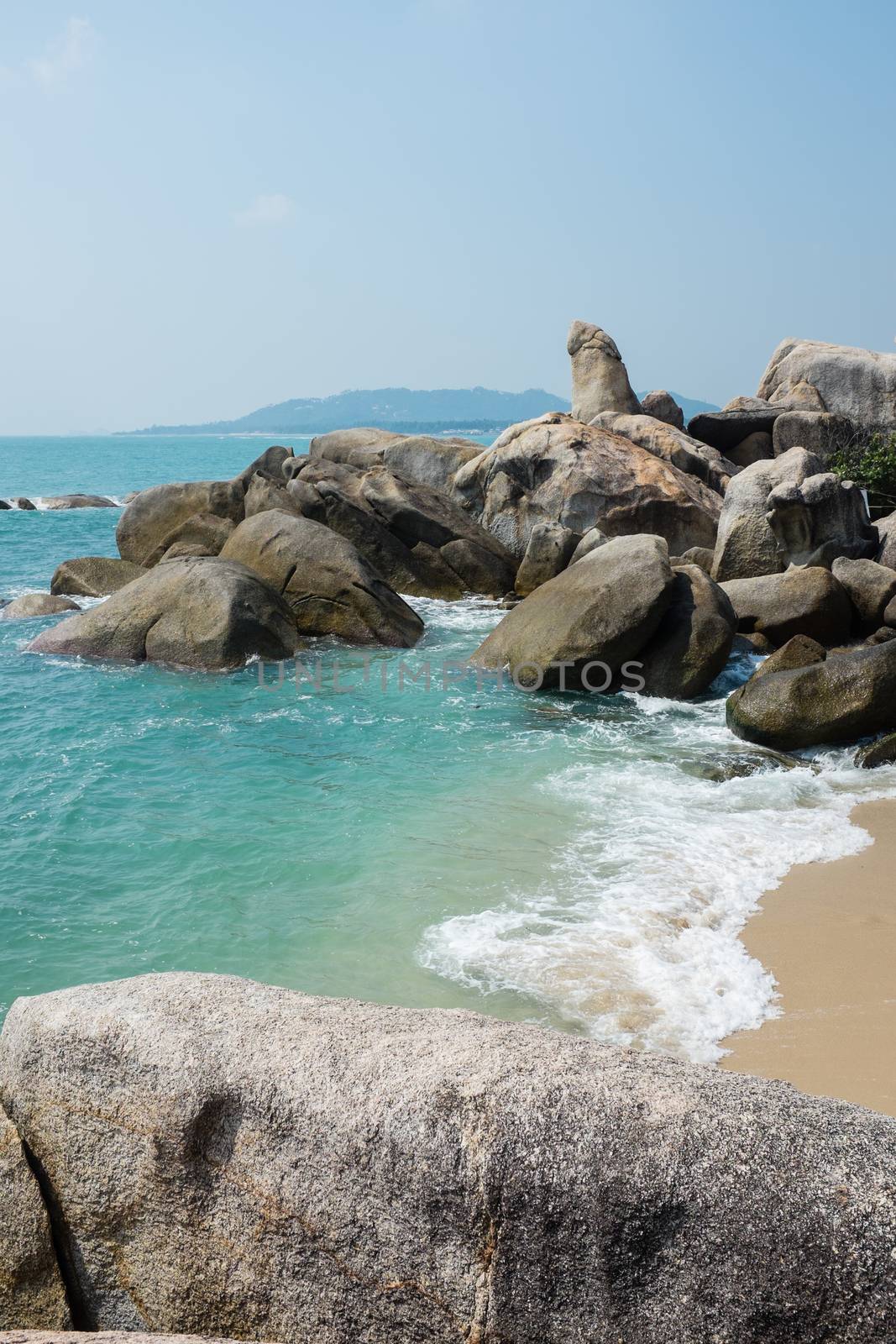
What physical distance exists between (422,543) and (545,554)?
2474 millimetres

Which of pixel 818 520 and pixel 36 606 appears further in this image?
pixel 36 606

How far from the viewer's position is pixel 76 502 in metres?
44.6

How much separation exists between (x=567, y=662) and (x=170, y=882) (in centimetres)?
642

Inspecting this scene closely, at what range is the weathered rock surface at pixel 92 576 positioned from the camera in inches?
758

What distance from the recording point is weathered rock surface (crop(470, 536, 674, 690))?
12508mm

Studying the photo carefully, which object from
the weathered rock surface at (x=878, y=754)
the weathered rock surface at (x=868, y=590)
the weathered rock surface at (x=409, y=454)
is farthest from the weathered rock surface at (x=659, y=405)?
the weathered rock surface at (x=878, y=754)

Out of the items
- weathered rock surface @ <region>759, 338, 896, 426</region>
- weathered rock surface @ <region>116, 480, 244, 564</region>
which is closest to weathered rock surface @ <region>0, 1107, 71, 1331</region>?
weathered rock surface @ <region>116, 480, 244, 564</region>

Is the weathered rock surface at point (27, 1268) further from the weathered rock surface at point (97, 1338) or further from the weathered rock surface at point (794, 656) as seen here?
the weathered rock surface at point (794, 656)

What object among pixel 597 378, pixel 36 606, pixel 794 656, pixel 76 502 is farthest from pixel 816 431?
pixel 76 502

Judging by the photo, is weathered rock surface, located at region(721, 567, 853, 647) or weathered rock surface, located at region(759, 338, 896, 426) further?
weathered rock surface, located at region(759, 338, 896, 426)

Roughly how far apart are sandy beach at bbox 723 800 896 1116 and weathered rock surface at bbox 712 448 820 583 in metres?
8.06

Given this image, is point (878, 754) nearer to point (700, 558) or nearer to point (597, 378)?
point (700, 558)

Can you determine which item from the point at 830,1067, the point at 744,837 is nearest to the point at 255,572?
the point at 744,837

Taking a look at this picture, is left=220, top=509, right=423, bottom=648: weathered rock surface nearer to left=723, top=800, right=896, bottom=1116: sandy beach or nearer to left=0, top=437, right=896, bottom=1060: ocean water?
left=0, top=437, right=896, bottom=1060: ocean water
